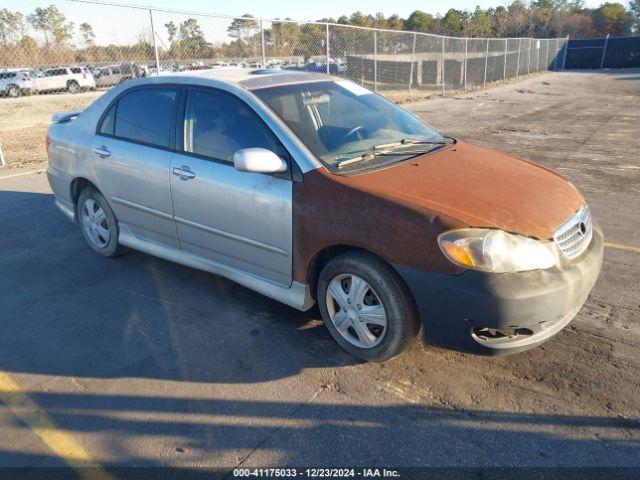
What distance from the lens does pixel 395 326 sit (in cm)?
291

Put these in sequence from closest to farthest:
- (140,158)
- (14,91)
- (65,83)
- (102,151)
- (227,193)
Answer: (227,193) < (140,158) < (102,151) < (65,83) < (14,91)

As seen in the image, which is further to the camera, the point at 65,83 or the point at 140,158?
the point at 65,83

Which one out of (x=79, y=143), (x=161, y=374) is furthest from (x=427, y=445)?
(x=79, y=143)

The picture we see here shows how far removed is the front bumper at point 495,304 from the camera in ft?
8.50

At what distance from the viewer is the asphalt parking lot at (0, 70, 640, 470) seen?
2488 mm

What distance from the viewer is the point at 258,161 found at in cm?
311

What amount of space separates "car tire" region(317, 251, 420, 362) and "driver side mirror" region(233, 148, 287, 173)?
2.28 ft

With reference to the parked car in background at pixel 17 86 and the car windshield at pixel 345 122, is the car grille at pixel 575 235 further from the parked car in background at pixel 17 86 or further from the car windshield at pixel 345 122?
the parked car in background at pixel 17 86

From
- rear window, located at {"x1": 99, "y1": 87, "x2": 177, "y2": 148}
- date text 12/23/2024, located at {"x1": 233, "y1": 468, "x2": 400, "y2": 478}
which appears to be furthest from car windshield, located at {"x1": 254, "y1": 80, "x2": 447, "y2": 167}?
date text 12/23/2024, located at {"x1": 233, "y1": 468, "x2": 400, "y2": 478}

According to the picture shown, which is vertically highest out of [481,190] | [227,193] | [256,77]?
[256,77]

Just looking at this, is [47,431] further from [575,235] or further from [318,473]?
[575,235]

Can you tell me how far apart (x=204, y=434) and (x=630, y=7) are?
3969 inches

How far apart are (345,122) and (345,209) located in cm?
107

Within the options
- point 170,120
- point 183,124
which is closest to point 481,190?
point 183,124
